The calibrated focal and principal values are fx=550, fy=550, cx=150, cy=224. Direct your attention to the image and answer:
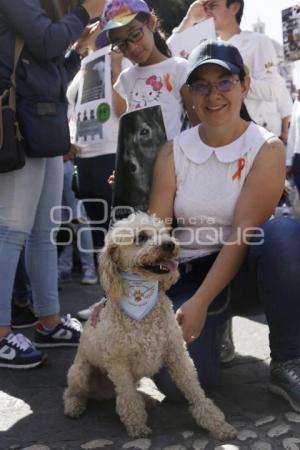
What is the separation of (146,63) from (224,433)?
1912 mm

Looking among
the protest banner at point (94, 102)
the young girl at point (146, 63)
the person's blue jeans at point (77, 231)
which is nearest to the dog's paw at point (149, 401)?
the young girl at point (146, 63)

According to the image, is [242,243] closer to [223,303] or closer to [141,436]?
[223,303]

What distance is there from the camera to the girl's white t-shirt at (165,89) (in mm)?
2859

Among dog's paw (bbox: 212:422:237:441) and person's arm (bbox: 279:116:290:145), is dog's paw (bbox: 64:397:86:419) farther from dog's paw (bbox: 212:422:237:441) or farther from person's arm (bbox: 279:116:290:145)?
person's arm (bbox: 279:116:290:145)

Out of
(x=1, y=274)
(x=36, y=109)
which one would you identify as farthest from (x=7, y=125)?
(x=1, y=274)

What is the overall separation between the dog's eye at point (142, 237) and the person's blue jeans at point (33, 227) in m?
0.84

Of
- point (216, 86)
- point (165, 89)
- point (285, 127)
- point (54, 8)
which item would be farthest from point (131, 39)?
point (285, 127)

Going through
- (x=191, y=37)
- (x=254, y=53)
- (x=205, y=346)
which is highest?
(x=191, y=37)

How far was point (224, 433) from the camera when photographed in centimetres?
204

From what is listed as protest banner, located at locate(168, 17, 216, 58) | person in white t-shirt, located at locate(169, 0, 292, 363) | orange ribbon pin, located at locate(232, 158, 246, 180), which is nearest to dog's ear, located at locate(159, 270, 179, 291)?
orange ribbon pin, located at locate(232, 158, 246, 180)

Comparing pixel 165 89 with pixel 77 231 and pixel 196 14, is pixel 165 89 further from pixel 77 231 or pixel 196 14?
pixel 77 231

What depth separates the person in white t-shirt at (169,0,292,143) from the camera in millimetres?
3967

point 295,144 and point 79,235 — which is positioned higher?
point 295,144

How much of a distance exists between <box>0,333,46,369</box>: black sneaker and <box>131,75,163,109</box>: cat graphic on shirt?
1.37 metres
